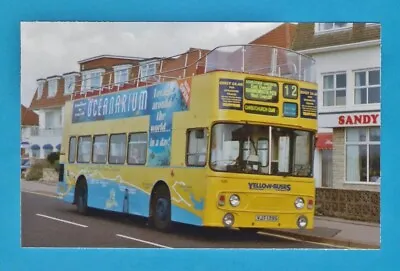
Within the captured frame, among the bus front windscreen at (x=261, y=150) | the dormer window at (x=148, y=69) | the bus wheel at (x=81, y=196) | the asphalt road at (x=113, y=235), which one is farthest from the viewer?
the bus wheel at (x=81, y=196)

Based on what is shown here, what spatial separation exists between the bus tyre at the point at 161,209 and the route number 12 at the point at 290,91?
61.6 inches

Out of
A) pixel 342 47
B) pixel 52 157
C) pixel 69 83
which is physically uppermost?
pixel 342 47

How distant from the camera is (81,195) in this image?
930 centimetres

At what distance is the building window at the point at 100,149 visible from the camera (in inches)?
364

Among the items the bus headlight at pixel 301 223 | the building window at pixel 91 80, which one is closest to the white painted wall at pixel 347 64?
the bus headlight at pixel 301 223

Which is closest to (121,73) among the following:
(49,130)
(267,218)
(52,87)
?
(52,87)

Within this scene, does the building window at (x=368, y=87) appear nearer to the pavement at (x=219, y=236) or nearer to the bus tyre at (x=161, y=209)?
the pavement at (x=219, y=236)

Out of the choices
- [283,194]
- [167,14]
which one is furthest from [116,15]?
[283,194]

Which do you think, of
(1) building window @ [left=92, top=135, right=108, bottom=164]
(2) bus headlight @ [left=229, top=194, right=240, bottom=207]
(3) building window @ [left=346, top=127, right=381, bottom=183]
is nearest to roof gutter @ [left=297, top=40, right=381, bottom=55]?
(3) building window @ [left=346, top=127, right=381, bottom=183]

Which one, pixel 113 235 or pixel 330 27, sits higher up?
pixel 330 27

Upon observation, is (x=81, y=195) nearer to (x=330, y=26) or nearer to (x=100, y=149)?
(x=100, y=149)

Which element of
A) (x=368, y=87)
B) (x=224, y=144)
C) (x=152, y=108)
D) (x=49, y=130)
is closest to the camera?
(x=224, y=144)

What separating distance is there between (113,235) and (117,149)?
99 cm

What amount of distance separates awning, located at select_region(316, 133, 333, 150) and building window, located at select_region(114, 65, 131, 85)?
212cm
